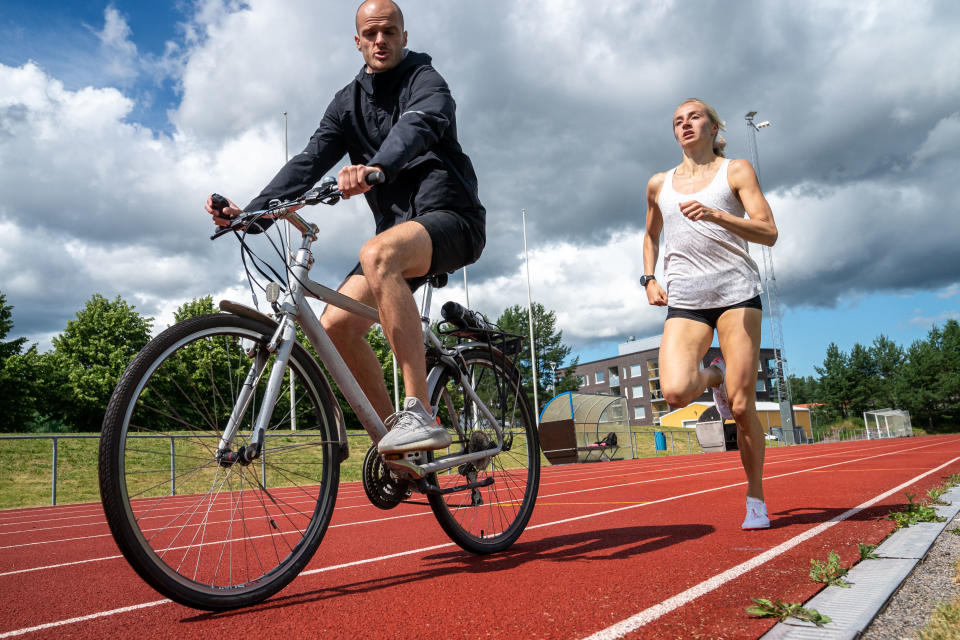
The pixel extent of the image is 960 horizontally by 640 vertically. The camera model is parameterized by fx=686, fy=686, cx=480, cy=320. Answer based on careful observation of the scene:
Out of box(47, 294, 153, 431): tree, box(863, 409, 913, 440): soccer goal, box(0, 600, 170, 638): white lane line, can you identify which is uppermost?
box(47, 294, 153, 431): tree

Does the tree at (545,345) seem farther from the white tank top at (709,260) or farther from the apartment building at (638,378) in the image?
the white tank top at (709,260)

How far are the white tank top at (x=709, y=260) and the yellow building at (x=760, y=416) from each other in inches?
2000

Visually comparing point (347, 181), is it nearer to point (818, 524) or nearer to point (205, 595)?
point (205, 595)

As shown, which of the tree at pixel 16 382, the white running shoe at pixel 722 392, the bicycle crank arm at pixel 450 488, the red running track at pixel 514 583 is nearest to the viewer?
the red running track at pixel 514 583

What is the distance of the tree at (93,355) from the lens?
128 ft

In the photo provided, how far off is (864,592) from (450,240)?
79.2 inches

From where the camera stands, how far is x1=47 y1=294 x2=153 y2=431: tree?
39.0 m

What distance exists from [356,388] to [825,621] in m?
1.84

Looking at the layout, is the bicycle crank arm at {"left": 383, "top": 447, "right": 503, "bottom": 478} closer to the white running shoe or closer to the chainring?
the chainring

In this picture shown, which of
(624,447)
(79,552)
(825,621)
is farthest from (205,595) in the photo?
(624,447)

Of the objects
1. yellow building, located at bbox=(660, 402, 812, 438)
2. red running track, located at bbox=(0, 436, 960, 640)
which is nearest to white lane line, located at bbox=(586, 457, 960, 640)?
red running track, located at bbox=(0, 436, 960, 640)

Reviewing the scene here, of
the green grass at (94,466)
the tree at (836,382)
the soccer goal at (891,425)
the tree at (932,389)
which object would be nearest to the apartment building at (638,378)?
the tree at (836,382)

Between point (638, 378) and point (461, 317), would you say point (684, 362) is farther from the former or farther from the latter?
point (638, 378)

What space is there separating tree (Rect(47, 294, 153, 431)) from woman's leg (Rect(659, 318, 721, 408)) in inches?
1599
